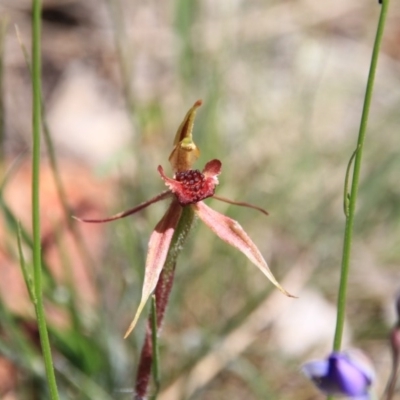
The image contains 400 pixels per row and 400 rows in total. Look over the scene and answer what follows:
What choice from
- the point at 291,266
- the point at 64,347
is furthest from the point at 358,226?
the point at 64,347

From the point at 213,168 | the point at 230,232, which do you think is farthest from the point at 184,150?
the point at 230,232

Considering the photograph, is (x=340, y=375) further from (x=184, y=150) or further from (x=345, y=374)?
(x=184, y=150)

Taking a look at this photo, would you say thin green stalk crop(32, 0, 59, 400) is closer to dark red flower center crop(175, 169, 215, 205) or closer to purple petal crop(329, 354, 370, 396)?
dark red flower center crop(175, 169, 215, 205)

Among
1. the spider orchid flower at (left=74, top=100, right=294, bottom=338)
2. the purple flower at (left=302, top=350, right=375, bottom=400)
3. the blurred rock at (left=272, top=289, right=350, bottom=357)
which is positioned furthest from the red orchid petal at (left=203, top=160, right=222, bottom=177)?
the blurred rock at (left=272, top=289, right=350, bottom=357)

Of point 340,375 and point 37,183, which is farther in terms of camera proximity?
point 340,375

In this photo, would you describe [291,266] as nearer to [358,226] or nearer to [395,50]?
[358,226]

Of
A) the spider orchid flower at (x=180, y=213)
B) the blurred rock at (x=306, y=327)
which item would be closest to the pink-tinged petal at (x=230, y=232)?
the spider orchid flower at (x=180, y=213)

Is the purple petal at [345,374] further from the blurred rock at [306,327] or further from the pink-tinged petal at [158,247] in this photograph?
the blurred rock at [306,327]
